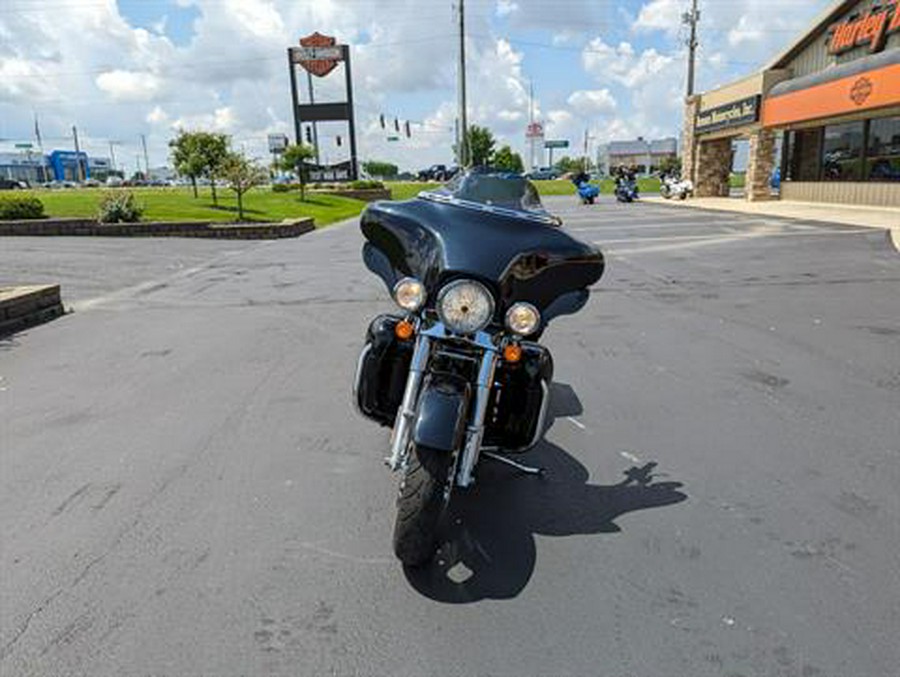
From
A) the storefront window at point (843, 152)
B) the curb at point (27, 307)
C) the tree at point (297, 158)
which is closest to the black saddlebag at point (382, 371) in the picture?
the curb at point (27, 307)

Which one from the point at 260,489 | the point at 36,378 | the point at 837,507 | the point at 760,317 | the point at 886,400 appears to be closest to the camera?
the point at 837,507

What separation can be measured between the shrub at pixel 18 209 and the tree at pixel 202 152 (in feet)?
25.6

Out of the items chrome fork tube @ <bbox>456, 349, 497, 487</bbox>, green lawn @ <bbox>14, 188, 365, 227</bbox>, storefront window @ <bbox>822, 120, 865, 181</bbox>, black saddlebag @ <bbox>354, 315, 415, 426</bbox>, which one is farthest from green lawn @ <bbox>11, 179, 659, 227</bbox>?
storefront window @ <bbox>822, 120, 865, 181</bbox>

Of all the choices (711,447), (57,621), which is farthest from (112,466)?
(711,447)

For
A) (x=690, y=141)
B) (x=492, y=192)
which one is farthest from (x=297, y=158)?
(x=492, y=192)

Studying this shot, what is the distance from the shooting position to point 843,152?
81.0 ft

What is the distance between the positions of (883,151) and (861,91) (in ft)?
8.21

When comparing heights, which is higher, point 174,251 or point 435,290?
point 435,290

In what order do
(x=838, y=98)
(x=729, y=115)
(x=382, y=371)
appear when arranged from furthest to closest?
(x=729, y=115), (x=838, y=98), (x=382, y=371)

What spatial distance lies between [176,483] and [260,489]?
468 mm

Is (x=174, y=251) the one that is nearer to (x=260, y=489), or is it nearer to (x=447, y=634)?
(x=260, y=489)

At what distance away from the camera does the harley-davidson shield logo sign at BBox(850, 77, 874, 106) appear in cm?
2070

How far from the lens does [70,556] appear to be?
2.89 m

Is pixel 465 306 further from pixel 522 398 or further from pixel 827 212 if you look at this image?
pixel 827 212
